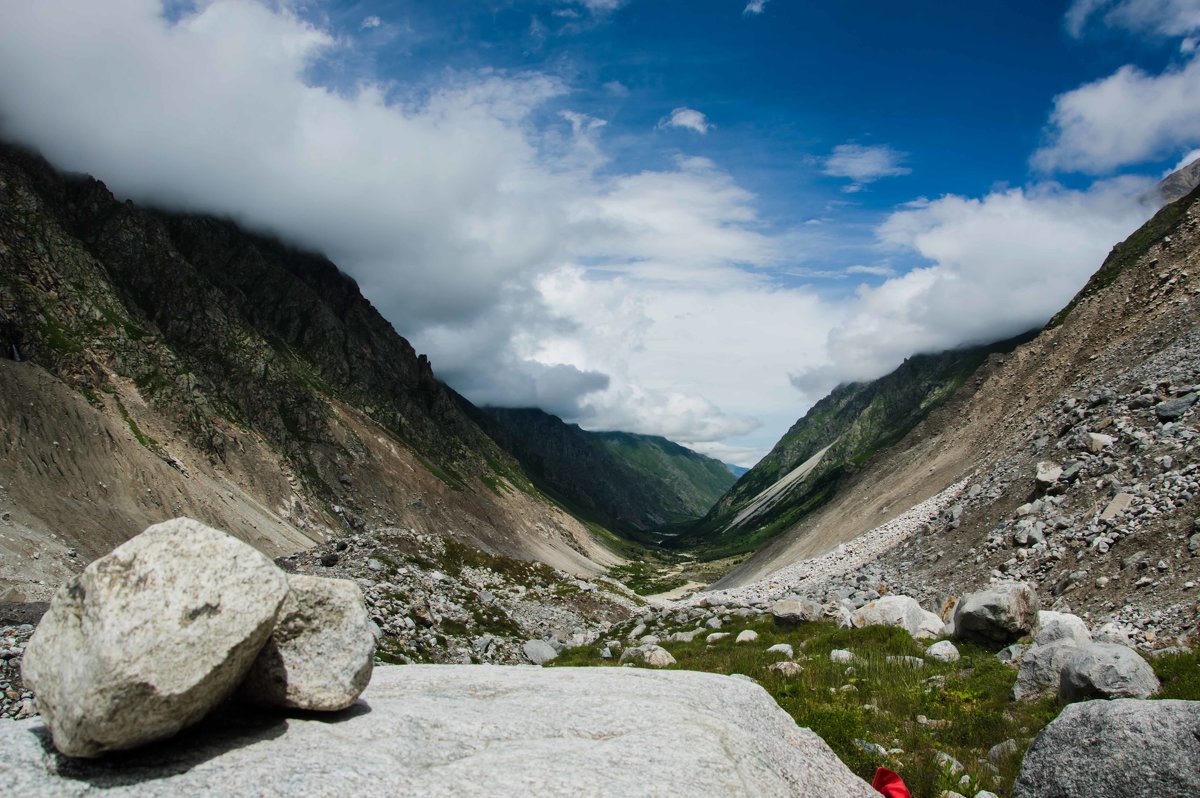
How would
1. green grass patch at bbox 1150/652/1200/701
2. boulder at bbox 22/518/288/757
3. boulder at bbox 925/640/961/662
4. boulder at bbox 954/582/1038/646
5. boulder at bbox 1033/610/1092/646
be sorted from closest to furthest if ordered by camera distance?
1. boulder at bbox 22/518/288/757
2. green grass patch at bbox 1150/652/1200/701
3. boulder at bbox 1033/610/1092/646
4. boulder at bbox 925/640/961/662
5. boulder at bbox 954/582/1038/646

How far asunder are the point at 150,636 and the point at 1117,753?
38.9ft

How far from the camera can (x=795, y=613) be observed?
2995 cm

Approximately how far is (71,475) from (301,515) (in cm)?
4471

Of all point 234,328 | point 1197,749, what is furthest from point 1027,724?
point 234,328

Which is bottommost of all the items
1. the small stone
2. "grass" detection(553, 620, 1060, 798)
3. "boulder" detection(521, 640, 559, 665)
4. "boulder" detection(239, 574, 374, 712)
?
"boulder" detection(521, 640, 559, 665)

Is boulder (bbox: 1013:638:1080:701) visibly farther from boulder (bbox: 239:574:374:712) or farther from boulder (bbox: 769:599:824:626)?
boulder (bbox: 769:599:824:626)

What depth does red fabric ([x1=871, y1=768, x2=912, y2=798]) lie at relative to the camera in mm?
9875

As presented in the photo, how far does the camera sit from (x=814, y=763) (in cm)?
956

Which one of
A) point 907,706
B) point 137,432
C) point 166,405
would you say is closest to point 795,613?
point 907,706

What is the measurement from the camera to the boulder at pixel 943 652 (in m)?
19.0

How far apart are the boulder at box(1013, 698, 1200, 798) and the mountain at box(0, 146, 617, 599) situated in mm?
63498

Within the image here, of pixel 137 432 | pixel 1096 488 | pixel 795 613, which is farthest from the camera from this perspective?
pixel 137 432

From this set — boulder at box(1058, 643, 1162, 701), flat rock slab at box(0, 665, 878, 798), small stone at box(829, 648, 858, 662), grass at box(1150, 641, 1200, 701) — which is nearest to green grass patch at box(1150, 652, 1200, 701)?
grass at box(1150, 641, 1200, 701)

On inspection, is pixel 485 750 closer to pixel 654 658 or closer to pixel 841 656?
pixel 841 656
